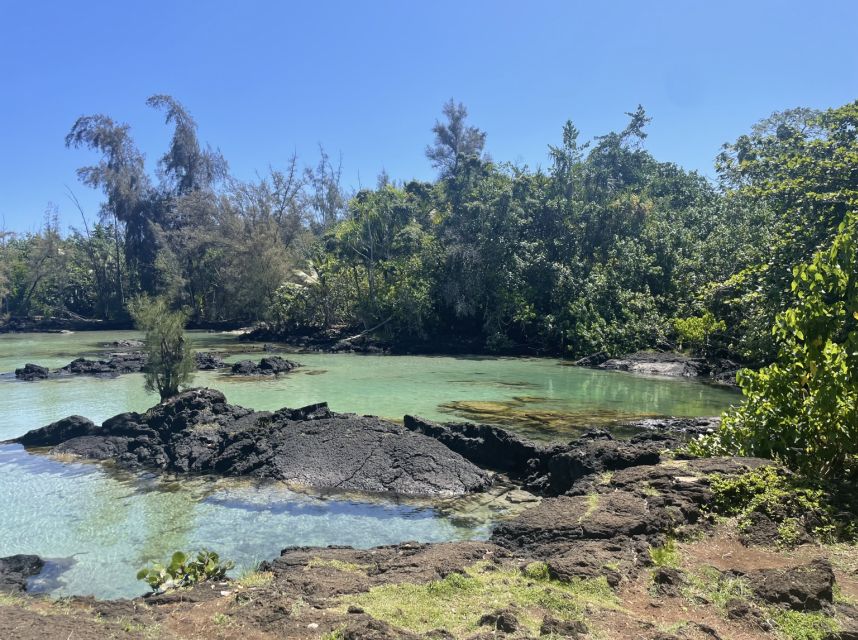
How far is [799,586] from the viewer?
4.14m

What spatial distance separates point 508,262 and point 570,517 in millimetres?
26752

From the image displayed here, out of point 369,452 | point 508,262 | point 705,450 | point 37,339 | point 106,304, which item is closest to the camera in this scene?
point 705,450

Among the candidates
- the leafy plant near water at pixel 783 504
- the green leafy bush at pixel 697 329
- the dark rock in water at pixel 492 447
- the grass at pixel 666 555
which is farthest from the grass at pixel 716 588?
the green leafy bush at pixel 697 329

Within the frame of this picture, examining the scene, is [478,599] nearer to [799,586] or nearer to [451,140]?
[799,586]

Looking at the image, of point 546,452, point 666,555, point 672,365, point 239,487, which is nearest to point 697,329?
point 672,365

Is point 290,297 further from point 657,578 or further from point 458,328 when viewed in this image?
point 657,578

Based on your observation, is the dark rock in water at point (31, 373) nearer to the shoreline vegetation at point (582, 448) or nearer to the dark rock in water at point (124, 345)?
the shoreline vegetation at point (582, 448)

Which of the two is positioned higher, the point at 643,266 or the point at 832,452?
the point at 643,266

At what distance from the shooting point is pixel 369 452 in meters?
10.2

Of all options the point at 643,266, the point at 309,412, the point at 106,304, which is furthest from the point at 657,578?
the point at 106,304

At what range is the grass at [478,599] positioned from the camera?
4.19m

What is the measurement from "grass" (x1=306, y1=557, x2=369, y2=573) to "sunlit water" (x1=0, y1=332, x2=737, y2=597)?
54.1 inches

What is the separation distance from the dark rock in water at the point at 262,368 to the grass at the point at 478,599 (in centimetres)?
1892

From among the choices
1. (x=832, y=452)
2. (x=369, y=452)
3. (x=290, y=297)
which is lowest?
(x=369, y=452)
